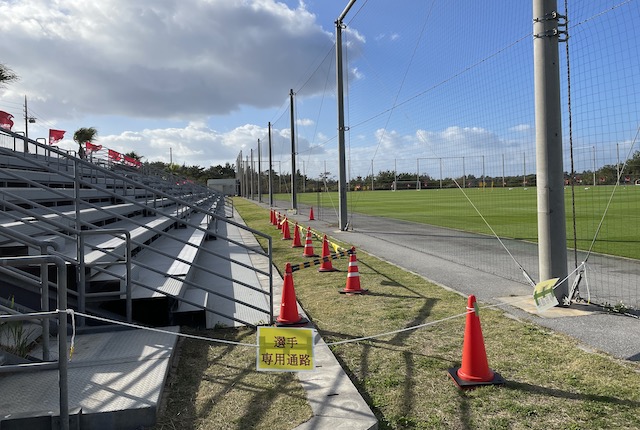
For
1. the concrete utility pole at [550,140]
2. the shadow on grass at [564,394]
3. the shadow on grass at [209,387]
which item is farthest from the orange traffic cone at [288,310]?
the concrete utility pole at [550,140]

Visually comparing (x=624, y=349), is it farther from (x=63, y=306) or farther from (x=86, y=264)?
(x=86, y=264)

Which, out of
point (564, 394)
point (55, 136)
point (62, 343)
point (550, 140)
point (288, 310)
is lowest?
point (564, 394)

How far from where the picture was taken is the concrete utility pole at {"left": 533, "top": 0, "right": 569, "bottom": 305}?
6426 mm

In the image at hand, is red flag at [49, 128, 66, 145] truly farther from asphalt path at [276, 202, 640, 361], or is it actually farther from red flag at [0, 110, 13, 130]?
asphalt path at [276, 202, 640, 361]

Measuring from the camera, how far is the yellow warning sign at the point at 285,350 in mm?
3855

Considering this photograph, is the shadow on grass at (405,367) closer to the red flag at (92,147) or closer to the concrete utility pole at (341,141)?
the concrete utility pole at (341,141)

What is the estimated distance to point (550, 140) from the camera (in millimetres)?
6488

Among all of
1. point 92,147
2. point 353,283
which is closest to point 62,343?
point 353,283

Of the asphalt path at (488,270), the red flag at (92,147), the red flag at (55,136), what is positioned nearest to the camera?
the asphalt path at (488,270)

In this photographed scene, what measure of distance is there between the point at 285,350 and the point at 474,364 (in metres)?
1.61

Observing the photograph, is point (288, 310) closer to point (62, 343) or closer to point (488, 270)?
point (62, 343)

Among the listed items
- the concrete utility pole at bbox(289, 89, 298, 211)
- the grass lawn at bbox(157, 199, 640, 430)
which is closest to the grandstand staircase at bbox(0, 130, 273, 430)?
the grass lawn at bbox(157, 199, 640, 430)

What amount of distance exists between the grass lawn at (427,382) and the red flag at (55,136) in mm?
19439

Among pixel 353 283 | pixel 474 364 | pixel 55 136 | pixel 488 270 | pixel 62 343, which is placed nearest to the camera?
pixel 62 343
